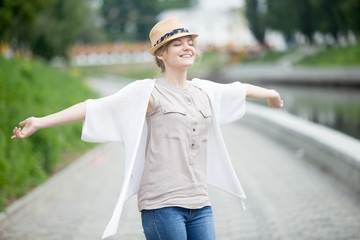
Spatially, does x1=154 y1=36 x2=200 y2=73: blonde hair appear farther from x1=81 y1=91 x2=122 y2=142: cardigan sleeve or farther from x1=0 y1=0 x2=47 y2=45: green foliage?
x1=0 y1=0 x2=47 y2=45: green foliage

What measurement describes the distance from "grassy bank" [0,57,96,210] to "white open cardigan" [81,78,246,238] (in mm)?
3614

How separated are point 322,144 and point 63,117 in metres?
6.54

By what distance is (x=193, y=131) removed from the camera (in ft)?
10.3

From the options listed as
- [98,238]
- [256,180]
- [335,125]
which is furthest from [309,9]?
[98,238]

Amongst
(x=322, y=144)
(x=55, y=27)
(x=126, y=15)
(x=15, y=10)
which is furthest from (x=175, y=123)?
(x=126, y=15)

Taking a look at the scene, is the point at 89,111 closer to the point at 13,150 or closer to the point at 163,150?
the point at 163,150

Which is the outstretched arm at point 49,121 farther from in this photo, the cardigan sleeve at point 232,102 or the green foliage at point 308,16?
the green foliage at point 308,16

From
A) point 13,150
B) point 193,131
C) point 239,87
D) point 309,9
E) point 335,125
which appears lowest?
point 335,125

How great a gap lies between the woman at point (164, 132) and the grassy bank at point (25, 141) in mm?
3660

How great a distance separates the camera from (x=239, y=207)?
682 cm

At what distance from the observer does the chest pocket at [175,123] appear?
3092 millimetres

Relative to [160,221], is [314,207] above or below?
below

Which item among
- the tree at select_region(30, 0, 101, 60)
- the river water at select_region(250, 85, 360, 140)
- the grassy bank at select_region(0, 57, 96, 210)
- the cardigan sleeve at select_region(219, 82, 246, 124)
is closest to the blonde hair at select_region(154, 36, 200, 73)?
the cardigan sleeve at select_region(219, 82, 246, 124)

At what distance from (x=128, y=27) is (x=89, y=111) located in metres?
90.9
